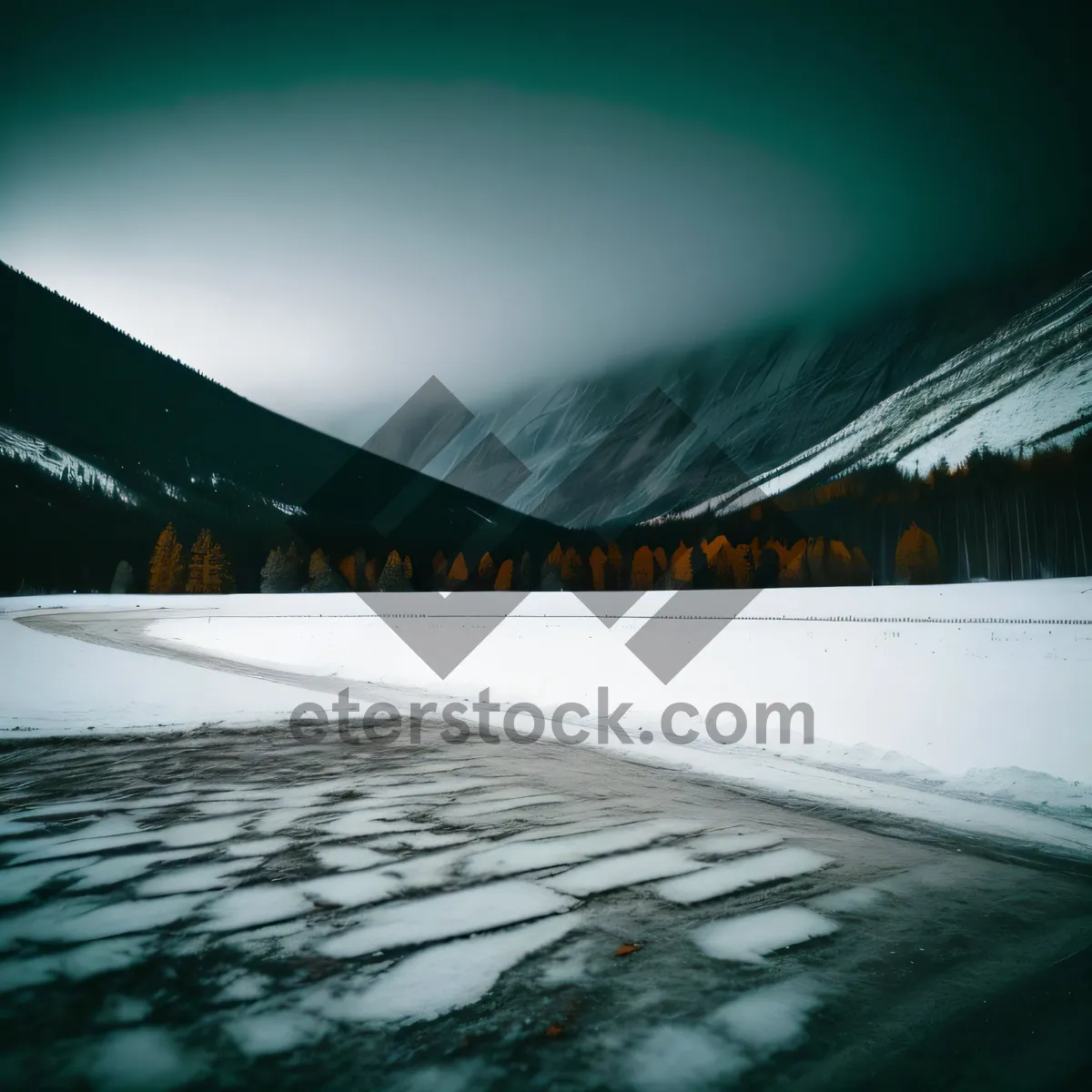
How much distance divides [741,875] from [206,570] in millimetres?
90239

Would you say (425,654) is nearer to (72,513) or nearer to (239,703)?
(239,703)

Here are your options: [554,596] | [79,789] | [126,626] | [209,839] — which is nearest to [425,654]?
[79,789]

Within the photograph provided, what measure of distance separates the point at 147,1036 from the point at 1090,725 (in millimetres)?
11091

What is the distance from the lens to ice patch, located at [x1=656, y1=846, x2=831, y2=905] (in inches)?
177

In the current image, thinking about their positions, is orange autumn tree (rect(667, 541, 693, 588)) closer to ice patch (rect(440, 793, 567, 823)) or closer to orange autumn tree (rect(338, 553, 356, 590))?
orange autumn tree (rect(338, 553, 356, 590))

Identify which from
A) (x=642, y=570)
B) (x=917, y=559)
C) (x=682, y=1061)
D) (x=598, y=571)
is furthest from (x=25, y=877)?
(x=642, y=570)

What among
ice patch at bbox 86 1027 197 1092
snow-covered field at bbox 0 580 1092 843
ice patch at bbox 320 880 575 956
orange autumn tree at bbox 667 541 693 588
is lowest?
ice patch at bbox 86 1027 197 1092

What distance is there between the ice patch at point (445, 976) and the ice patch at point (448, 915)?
0.51 feet

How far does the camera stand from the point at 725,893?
14.7 ft

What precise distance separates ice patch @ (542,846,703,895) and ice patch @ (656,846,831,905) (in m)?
0.15

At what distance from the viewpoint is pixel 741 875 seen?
4.82 metres

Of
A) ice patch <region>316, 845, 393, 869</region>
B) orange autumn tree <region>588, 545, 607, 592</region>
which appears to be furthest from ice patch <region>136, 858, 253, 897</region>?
orange autumn tree <region>588, 545, 607, 592</region>

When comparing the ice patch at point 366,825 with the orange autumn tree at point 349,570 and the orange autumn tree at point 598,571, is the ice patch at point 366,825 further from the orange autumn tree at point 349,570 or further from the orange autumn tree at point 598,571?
the orange autumn tree at point 349,570

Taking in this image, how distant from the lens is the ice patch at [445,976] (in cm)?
313
